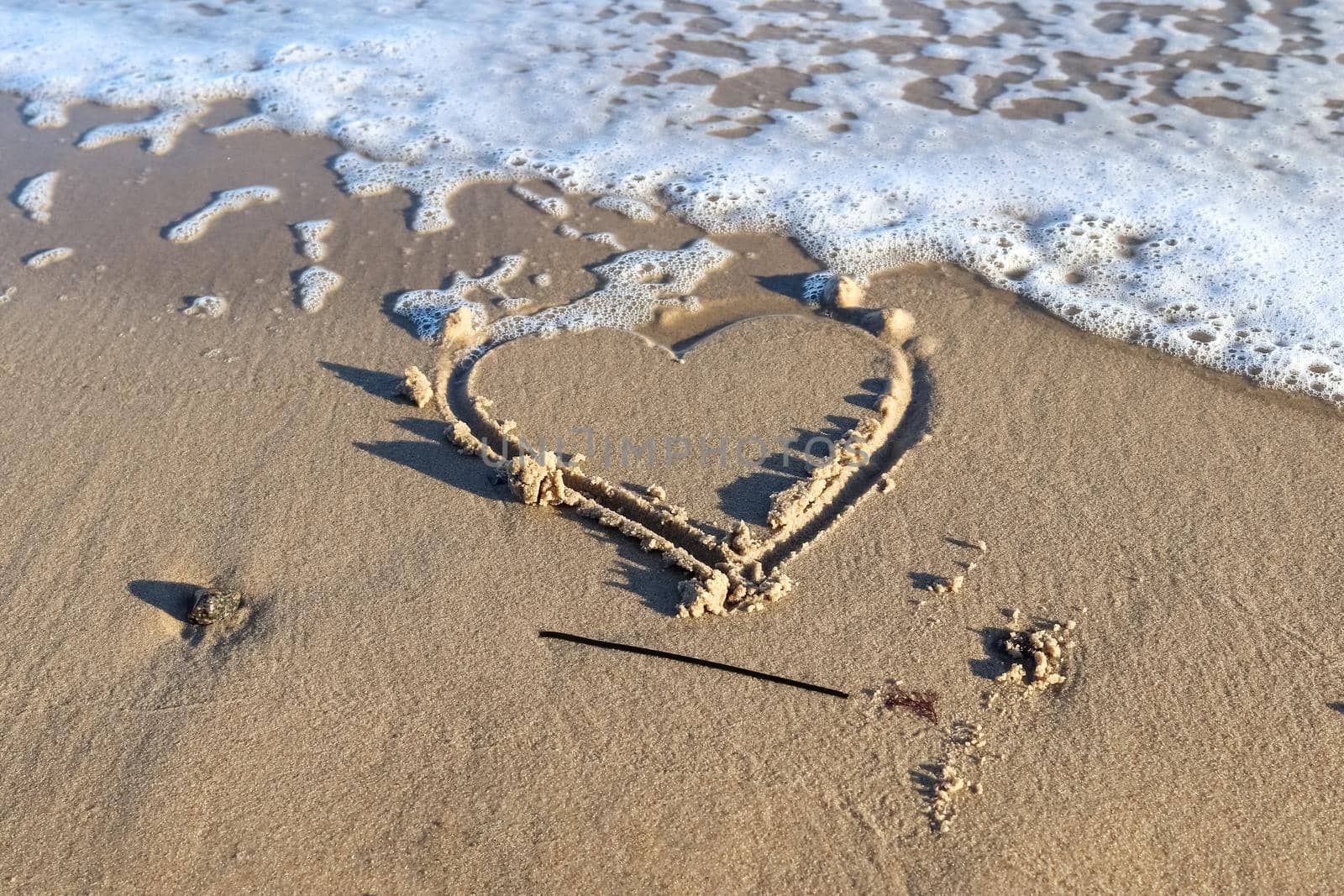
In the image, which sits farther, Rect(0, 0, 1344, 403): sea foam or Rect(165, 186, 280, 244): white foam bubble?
Rect(165, 186, 280, 244): white foam bubble

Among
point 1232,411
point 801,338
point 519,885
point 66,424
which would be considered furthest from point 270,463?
point 1232,411

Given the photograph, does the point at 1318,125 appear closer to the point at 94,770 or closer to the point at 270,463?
the point at 270,463

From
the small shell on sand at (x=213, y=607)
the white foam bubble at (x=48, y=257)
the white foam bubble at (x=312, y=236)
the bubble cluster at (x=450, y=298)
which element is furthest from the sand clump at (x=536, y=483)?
the white foam bubble at (x=48, y=257)

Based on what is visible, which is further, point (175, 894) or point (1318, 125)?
point (1318, 125)

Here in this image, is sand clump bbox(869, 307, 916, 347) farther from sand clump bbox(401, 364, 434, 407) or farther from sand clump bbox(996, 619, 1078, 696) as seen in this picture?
sand clump bbox(401, 364, 434, 407)

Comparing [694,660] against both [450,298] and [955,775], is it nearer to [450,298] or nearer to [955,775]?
[955,775]

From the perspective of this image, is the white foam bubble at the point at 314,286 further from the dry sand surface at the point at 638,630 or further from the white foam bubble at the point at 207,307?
the white foam bubble at the point at 207,307

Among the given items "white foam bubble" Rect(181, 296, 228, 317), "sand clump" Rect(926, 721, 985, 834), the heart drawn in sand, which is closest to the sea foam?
the heart drawn in sand
